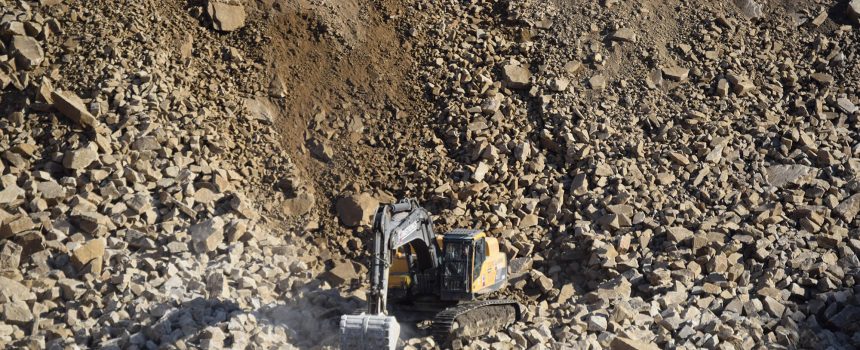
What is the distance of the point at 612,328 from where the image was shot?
12.2m

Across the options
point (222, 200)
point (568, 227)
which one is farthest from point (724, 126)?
point (222, 200)

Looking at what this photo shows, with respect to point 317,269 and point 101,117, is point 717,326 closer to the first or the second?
point 317,269

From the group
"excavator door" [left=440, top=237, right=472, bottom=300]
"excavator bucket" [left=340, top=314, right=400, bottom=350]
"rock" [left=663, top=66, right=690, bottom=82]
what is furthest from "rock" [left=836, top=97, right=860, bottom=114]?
"excavator bucket" [left=340, top=314, right=400, bottom=350]

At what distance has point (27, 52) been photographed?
14359mm

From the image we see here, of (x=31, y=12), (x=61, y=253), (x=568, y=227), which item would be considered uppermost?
(x=31, y=12)

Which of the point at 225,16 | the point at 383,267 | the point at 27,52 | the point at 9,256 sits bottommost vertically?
the point at 9,256

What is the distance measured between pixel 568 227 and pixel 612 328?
2623mm

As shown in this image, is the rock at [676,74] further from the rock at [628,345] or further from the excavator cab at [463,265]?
the rock at [628,345]

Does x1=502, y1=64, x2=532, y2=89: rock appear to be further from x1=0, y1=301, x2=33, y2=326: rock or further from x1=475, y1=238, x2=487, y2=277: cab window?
x1=0, y1=301, x2=33, y2=326: rock

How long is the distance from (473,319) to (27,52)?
7.85 m

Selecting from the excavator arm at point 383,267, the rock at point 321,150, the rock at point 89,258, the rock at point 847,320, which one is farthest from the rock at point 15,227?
the rock at point 847,320

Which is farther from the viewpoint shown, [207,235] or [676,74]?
[676,74]

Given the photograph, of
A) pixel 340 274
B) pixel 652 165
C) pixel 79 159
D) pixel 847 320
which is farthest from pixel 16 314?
pixel 847 320

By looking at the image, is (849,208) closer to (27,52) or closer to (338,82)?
(338,82)
